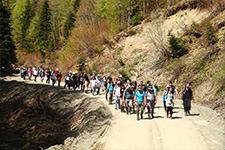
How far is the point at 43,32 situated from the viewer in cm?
9694

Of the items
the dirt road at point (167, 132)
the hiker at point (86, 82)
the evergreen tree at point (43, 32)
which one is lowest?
the dirt road at point (167, 132)

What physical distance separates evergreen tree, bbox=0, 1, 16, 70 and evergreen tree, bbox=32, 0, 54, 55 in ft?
98.2

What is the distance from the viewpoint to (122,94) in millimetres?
30516

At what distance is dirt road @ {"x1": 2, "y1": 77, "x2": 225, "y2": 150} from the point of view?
21.2 m

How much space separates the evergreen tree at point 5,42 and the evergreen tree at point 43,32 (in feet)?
98.2

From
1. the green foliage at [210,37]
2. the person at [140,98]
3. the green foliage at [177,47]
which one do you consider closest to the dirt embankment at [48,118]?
the person at [140,98]

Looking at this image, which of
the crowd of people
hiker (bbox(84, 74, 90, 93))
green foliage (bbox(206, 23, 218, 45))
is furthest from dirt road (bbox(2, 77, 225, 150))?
hiker (bbox(84, 74, 90, 93))

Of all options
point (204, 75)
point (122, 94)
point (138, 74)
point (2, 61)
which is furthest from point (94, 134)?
point (2, 61)

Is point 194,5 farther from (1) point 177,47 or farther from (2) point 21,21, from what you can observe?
(2) point 21,21

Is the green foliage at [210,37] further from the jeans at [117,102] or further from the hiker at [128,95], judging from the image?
the hiker at [128,95]

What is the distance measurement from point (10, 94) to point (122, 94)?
23.7m

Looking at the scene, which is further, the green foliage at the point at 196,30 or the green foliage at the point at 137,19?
the green foliage at the point at 137,19

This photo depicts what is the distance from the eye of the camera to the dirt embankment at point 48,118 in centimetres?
2787

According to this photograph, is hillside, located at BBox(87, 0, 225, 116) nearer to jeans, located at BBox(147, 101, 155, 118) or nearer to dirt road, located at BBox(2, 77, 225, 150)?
dirt road, located at BBox(2, 77, 225, 150)
